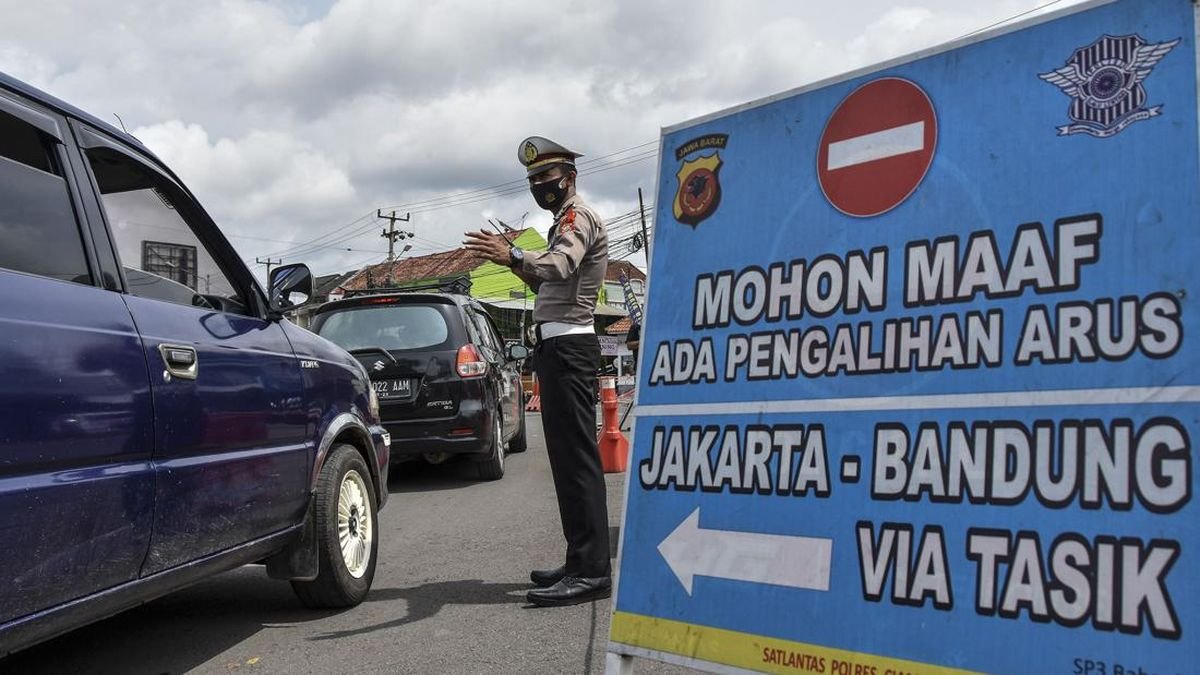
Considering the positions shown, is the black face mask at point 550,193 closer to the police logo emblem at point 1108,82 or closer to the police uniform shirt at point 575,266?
the police uniform shirt at point 575,266

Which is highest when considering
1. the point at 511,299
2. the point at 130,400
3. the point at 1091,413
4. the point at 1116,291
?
the point at 511,299

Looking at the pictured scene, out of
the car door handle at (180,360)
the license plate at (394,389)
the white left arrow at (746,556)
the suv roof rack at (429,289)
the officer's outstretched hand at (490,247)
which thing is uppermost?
the suv roof rack at (429,289)

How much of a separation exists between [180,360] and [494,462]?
5.57 m

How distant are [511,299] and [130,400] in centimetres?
3819

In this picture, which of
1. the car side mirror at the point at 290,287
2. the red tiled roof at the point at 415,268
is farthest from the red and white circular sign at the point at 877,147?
the red tiled roof at the point at 415,268

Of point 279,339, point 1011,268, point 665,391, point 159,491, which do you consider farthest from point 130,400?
point 1011,268

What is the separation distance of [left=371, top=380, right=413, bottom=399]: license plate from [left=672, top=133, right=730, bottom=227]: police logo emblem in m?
5.46

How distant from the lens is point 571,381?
160 inches

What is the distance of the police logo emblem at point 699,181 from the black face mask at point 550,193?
65.7 inches

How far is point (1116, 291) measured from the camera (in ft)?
5.83

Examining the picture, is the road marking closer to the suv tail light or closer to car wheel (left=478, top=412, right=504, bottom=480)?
the suv tail light

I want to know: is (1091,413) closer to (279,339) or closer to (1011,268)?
(1011,268)

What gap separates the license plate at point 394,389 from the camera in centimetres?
763

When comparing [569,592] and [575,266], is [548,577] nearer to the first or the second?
[569,592]
